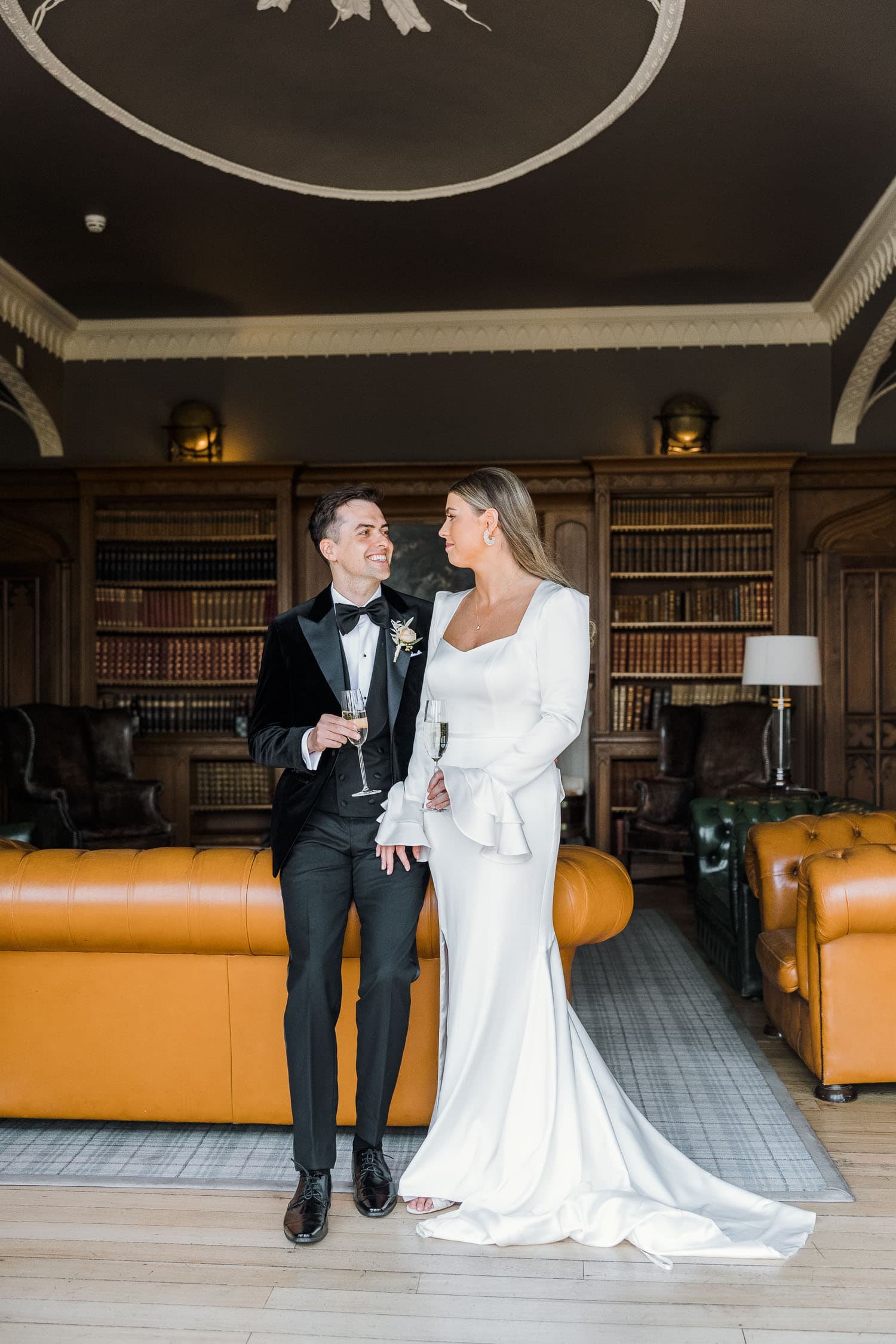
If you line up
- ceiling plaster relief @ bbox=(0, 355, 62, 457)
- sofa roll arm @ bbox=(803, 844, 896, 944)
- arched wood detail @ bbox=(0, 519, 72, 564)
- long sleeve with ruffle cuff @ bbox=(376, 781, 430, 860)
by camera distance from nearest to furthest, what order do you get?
long sleeve with ruffle cuff @ bbox=(376, 781, 430, 860) < sofa roll arm @ bbox=(803, 844, 896, 944) < ceiling plaster relief @ bbox=(0, 355, 62, 457) < arched wood detail @ bbox=(0, 519, 72, 564)

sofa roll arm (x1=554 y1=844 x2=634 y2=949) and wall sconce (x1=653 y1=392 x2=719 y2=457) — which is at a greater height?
wall sconce (x1=653 y1=392 x2=719 y2=457)

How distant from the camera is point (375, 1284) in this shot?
2250mm

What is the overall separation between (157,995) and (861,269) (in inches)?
225

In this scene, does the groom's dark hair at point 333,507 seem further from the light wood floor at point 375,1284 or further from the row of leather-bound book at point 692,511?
the row of leather-bound book at point 692,511

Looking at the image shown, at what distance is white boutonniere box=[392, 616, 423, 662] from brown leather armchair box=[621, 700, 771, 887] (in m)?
4.08

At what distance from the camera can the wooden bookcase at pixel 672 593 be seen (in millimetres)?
7207

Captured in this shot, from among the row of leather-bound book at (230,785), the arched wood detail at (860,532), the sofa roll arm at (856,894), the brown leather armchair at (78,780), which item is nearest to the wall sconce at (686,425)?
Result: the arched wood detail at (860,532)

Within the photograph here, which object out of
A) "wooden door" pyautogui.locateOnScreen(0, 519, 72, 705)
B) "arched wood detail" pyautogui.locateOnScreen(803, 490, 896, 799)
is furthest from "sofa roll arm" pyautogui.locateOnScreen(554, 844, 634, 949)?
"wooden door" pyautogui.locateOnScreen(0, 519, 72, 705)

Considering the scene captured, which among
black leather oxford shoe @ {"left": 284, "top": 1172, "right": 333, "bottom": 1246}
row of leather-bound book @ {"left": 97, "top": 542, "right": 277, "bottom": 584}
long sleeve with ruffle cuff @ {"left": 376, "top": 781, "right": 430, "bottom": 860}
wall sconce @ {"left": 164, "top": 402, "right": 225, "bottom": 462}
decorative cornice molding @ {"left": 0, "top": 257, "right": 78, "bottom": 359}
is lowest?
black leather oxford shoe @ {"left": 284, "top": 1172, "right": 333, "bottom": 1246}

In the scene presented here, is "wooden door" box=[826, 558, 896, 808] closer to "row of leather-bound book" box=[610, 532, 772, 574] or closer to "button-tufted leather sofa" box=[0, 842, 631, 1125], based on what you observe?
"row of leather-bound book" box=[610, 532, 772, 574]

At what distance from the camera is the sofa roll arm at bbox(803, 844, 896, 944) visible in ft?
10.1

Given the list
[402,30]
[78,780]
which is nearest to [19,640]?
[78,780]

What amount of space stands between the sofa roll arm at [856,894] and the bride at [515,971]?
33.7 inches

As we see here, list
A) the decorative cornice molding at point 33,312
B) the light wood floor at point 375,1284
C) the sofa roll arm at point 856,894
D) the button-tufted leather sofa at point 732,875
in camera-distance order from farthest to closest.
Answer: the decorative cornice molding at point 33,312, the button-tufted leather sofa at point 732,875, the sofa roll arm at point 856,894, the light wood floor at point 375,1284
